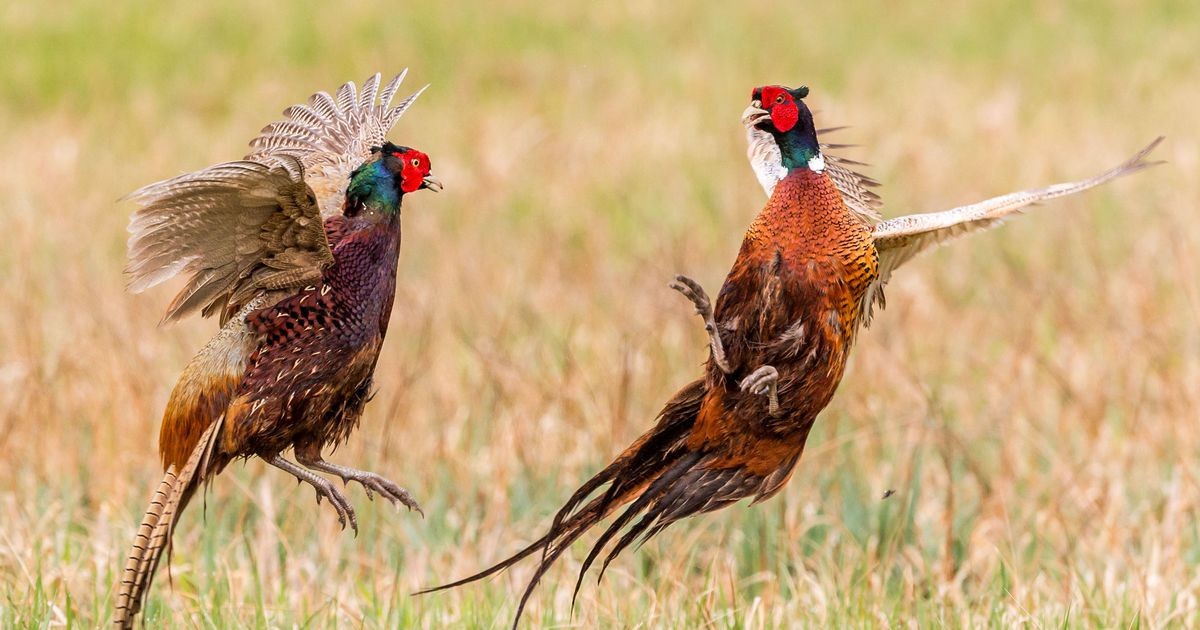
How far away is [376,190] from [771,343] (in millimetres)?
780

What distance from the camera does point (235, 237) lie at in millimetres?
2760

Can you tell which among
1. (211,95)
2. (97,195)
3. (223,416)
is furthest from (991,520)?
(211,95)

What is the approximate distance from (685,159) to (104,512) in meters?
6.58

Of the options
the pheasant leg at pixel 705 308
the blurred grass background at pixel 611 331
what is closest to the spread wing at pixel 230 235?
the pheasant leg at pixel 705 308

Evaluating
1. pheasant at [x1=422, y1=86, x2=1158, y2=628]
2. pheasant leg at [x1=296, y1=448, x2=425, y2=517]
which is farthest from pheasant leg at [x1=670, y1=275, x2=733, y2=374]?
pheasant leg at [x1=296, y1=448, x2=425, y2=517]

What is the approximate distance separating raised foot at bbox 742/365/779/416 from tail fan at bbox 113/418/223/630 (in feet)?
3.11

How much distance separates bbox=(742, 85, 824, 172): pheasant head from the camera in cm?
288

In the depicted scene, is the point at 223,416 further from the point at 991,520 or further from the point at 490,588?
the point at 991,520

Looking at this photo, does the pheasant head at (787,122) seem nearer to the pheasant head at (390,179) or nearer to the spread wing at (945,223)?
the spread wing at (945,223)

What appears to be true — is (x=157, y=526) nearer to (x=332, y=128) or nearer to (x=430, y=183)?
(x=430, y=183)

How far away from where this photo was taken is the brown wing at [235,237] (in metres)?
2.68

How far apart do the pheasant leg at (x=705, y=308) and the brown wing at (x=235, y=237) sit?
61 centimetres

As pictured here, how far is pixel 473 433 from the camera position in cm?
648

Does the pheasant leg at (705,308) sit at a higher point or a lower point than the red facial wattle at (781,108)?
lower
